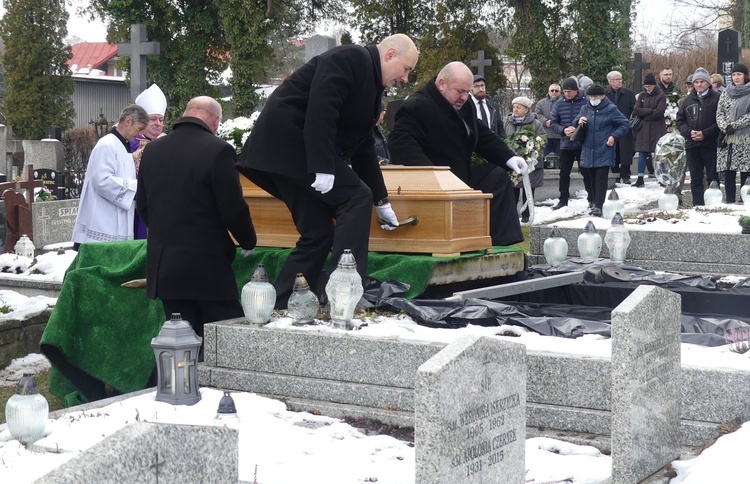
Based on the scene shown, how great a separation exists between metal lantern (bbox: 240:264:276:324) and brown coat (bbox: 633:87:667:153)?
11871mm

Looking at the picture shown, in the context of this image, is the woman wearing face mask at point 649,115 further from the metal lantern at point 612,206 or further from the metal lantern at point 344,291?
the metal lantern at point 344,291

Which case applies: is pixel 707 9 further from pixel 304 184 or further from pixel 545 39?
pixel 304 184

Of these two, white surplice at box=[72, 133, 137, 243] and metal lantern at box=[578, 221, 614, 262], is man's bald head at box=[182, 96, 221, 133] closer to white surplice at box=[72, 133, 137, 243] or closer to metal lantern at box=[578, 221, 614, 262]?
white surplice at box=[72, 133, 137, 243]

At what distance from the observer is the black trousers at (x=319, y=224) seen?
19.7 ft

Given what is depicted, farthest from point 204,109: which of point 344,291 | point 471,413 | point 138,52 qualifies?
point 138,52

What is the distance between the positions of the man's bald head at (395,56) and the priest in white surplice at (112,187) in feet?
7.96

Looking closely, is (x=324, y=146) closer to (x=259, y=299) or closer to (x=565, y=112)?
(x=259, y=299)

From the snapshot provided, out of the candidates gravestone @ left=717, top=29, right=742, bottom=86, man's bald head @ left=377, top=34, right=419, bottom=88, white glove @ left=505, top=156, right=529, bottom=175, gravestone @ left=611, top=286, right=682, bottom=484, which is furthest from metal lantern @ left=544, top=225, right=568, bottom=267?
gravestone @ left=717, top=29, right=742, bottom=86

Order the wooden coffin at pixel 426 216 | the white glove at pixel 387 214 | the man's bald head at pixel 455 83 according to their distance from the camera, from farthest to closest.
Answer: the man's bald head at pixel 455 83 < the wooden coffin at pixel 426 216 < the white glove at pixel 387 214

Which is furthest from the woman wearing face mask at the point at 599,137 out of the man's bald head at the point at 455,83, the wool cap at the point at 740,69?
the man's bald head at the point at 455,83

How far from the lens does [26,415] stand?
4.64 metres

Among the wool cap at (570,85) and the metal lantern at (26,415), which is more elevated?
the wool cap at (570,85)

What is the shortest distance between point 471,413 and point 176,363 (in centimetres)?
202

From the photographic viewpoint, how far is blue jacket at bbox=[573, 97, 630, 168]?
43.9 ft
